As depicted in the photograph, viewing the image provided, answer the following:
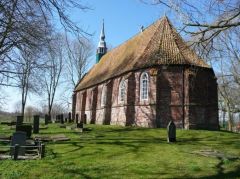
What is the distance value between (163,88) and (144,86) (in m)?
1.86

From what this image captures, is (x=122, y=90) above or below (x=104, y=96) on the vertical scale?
above

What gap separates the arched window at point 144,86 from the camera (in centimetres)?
2671

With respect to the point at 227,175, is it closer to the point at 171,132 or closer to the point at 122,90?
the point at 171,132

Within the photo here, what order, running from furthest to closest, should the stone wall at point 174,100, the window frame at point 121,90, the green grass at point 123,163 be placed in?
the window frame at point 121,90 < the stone wall at point 174,100 < the green grass at point 123,163

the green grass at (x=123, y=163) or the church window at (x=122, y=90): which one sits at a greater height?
the church window at (x=122, y=90)

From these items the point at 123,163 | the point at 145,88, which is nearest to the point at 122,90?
the point at 145,88

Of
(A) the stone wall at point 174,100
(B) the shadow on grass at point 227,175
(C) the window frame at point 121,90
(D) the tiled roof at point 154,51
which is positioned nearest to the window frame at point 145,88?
(A) the stone wall at point 174,100

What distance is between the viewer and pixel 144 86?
27.0 m

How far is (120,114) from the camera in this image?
93.9 feet

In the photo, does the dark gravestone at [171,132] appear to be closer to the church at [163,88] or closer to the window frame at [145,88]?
the church at [163,88]

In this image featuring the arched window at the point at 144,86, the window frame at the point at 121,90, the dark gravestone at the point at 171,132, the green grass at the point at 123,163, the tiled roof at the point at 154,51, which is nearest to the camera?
the green grass at the point at 123,163

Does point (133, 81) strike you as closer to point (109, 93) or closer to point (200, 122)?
point (109, 93)

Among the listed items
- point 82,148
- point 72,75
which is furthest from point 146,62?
point 72,75

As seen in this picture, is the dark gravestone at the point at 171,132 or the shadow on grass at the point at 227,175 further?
the dark gravestone at the point at 171,132
